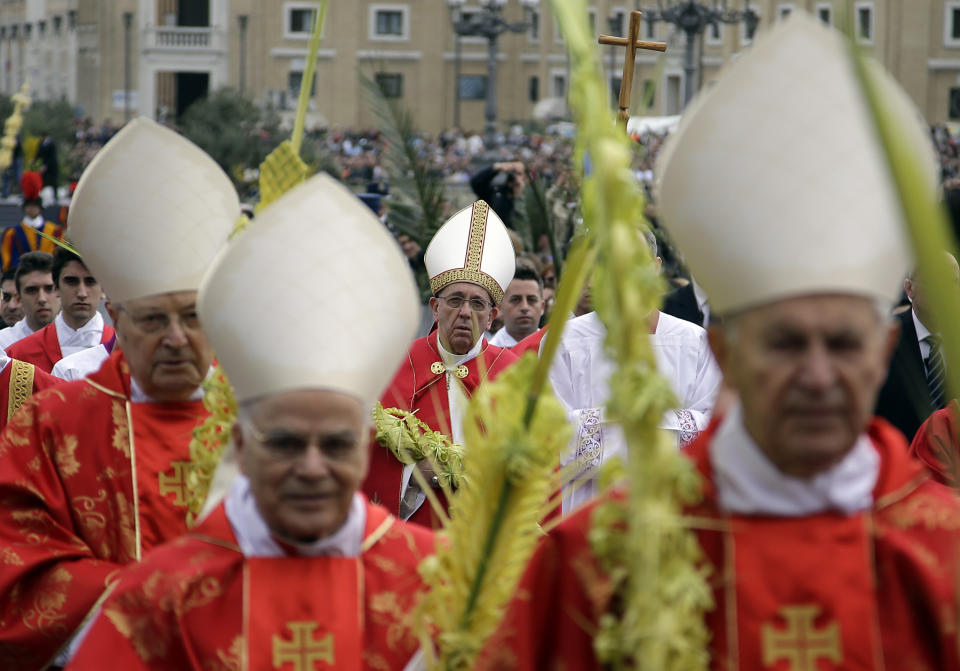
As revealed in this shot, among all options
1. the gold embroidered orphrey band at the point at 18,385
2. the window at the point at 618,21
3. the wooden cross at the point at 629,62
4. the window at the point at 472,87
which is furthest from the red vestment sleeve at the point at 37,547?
the window at the point at 472,87

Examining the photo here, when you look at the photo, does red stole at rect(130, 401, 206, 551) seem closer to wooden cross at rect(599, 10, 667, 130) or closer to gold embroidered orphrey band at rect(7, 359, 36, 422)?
wooden cross at rect(599, 10, 667, 130)

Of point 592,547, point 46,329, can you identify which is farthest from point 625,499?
point 46,329

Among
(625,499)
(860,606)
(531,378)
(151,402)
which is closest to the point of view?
(625,499)

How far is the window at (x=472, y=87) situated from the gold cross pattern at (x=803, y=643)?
223 ft

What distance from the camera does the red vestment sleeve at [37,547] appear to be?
13.5 feet

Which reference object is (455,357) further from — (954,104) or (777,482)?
(954,104)

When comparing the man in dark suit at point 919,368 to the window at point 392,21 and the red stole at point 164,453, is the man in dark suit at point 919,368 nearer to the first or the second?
the red stole at point 164,453

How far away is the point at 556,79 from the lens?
67.1m

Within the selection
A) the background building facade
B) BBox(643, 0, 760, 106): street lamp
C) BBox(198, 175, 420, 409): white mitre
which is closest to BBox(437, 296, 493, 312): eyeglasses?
BBox(198, 175, 420, 409): white mitre

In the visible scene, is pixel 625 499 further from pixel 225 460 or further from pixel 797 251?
pixel 225 460

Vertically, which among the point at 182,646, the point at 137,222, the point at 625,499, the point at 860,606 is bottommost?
the point at 182,646

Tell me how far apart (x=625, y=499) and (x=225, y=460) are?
139 centimetres

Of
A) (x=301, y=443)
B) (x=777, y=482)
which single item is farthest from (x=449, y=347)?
(x=777, y=482)

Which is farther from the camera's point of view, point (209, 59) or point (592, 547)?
point (209, 59)
